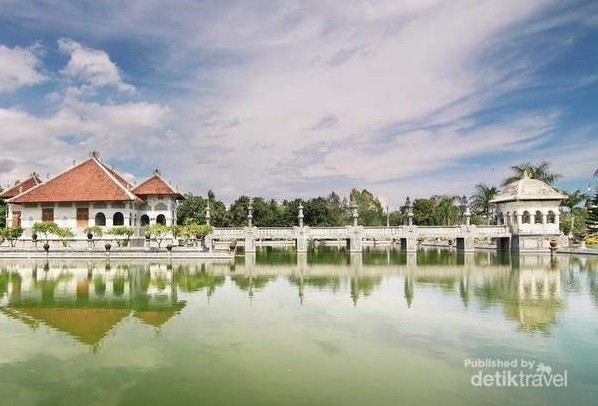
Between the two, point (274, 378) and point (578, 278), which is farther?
point (578, 278)

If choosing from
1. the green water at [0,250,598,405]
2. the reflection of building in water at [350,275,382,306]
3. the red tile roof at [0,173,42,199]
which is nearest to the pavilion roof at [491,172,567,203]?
the green water at [0,250,598,405]

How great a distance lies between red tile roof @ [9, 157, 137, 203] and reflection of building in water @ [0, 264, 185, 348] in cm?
1405

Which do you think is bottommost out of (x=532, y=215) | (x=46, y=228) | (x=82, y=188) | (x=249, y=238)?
(x=249, y=238)

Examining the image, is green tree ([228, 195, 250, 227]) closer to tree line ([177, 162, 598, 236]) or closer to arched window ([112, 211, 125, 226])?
tree line ([177, 162, 598, 236])

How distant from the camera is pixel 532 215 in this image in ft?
146

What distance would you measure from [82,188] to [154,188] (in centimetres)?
568

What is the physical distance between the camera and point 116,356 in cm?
983

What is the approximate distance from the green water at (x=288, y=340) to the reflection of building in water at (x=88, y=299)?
0.07 metres

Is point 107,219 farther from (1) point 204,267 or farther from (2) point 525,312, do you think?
(2) point 525,312

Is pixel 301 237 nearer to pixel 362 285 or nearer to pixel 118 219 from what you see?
pixel 118 219

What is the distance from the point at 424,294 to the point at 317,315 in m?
5.87

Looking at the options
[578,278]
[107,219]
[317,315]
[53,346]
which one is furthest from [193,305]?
[107,219]

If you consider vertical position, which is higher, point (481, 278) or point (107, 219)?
point (107, 219)

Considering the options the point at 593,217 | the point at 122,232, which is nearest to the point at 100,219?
the point at 122,232
